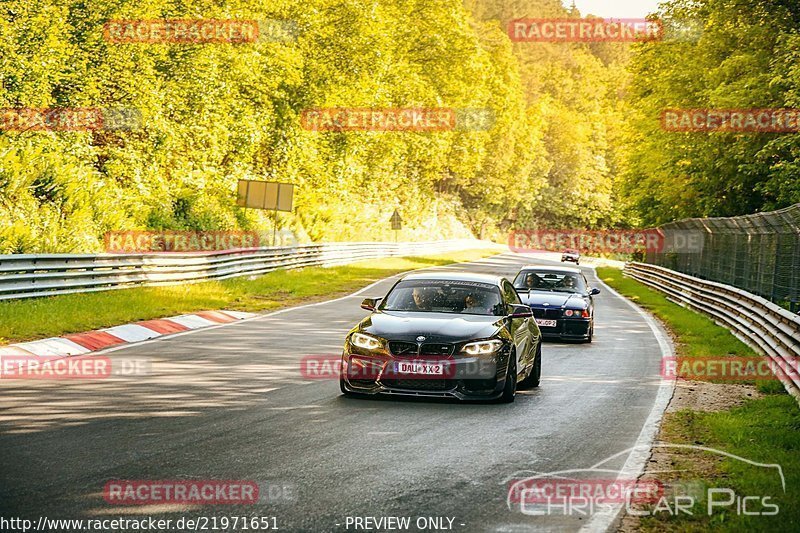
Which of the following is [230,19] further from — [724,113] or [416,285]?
[416,285]

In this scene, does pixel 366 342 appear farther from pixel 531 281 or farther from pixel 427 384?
pixel 531 281

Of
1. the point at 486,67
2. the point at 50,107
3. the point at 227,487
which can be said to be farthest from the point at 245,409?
the point at 486,67

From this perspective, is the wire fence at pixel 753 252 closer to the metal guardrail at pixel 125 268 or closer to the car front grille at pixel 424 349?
the car front grille at pixel 424 349

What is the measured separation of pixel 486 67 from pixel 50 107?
4850cm

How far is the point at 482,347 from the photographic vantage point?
11.2 metres

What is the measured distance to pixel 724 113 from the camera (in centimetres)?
3228

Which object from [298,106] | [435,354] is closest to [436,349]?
[435,354]

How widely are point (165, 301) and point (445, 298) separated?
37.6 ft

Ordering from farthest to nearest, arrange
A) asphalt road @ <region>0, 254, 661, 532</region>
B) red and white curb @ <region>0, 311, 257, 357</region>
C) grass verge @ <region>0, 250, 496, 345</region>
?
grass verge @ <region>0, 250, 496, 345</region>
red and white curb @ <region>0, 311, 257, 357</region>
asphalt road @ <region>0, 254, 661, 532</region>

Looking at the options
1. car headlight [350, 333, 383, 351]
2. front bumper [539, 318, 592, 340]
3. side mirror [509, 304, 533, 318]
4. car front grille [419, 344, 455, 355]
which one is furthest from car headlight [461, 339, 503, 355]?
front bumper [539, 318, 592, 340]

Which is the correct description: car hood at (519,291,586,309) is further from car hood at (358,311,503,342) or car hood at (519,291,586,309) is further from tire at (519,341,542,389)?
car hood at (358,311,503,342)

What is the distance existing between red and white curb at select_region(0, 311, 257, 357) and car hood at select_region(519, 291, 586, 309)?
6.35m

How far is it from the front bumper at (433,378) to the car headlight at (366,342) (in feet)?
0.36

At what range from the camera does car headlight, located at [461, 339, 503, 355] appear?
11156 millimetres
